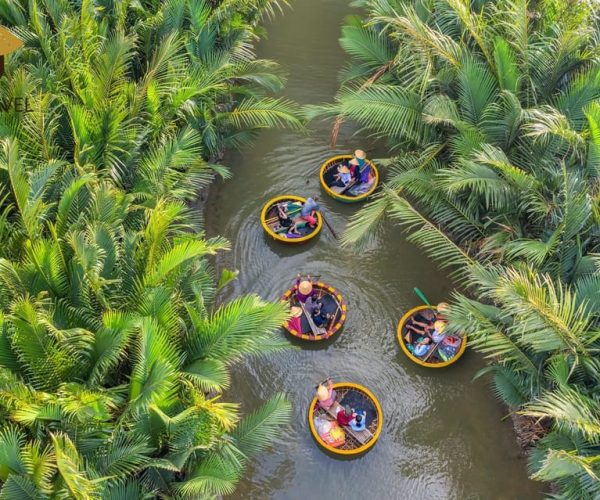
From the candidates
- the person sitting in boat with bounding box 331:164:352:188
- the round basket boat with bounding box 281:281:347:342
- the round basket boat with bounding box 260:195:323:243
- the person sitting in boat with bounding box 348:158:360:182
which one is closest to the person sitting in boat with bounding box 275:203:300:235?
the round basket boat with bounding box 260:195:323:243

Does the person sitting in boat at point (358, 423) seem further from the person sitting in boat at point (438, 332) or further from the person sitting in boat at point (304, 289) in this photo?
the person sitting in boat at point (304, 289)

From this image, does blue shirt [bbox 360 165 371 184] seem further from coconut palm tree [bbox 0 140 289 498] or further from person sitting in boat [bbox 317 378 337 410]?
coconut palm tree [bbox 0 140 289 498]

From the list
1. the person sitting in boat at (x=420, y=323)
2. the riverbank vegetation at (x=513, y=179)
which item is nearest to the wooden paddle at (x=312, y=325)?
→ the person sitting in boat at (x=420, y=323)

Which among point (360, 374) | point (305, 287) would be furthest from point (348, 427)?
point (305, 287)

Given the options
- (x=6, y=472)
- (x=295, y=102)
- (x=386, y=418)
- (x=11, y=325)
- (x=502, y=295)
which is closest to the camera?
(x=6, y=472)

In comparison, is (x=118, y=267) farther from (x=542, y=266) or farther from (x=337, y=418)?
(x=542, y=266)

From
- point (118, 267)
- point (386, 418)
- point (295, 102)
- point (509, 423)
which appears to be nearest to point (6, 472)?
point (118, 267)
